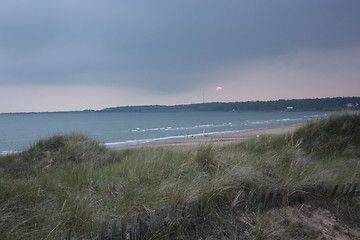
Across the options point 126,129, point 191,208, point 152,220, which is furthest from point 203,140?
point 126,129

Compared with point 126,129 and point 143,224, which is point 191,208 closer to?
point 143,224

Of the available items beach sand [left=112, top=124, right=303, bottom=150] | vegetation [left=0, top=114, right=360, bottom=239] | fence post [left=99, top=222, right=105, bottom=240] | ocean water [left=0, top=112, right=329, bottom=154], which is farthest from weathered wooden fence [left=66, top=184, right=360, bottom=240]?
ocean water [left=0, top=112, right=329, bottom=154]

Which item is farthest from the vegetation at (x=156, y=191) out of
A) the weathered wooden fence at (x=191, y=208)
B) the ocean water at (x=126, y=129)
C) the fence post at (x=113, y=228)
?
the ocean water at (x=126, y=129)

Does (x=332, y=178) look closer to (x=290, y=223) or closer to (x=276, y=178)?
(x=276, y=178)

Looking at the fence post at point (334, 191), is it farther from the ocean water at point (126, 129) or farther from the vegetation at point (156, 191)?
the ocean water at point (126, 129)

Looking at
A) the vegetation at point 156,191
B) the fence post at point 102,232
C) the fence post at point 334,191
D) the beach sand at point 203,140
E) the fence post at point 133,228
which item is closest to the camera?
the fence post at point 102,232

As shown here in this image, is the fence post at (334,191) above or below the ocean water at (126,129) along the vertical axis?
above

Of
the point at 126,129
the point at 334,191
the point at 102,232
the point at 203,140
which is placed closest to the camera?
the point at 102,232

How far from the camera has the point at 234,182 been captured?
4.50 metres

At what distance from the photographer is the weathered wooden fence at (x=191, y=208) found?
3.18 meters

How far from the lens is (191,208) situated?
3750 millimetres

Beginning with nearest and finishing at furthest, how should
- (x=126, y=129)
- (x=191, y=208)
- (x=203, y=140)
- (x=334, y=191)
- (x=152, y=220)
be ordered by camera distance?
(x=152, y=220) < (x=191, y=208) < (x=334, y=191) < (x=203, y=140) < (x=126, y=129)

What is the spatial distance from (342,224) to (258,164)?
1719mm

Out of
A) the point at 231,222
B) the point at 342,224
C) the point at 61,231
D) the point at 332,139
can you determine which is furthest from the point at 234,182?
the point at 332,139
